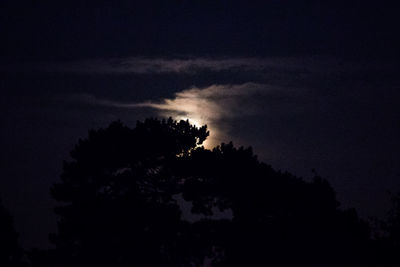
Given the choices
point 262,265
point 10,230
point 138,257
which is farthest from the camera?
point 10,230

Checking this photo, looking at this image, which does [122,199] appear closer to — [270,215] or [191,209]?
[191,209]

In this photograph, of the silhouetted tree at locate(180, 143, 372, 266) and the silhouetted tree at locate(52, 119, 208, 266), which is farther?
the silhouetted tree at locate(52, 119, 208, 266)

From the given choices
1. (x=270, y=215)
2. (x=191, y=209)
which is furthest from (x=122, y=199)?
(x=270, y=215)

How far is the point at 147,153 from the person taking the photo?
43.3m

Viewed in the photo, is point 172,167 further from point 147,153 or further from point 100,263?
point 100,263

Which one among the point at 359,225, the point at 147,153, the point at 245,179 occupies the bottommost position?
the point at 359,225

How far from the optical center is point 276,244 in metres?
38.4

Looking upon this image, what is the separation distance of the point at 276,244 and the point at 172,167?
9028 mm

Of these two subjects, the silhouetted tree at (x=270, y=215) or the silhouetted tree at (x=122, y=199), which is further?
the silhouetted tree at (x=122, y=199)

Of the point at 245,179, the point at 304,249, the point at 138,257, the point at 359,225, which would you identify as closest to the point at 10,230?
the point at 138,257

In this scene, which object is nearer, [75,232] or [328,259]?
[328,259]

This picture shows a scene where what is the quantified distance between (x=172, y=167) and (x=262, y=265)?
30.2 feet

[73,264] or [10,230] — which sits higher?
[10,230]

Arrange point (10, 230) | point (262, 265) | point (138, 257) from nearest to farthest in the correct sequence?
point (262, 265) → point (138, 257) → point (10, 230)
